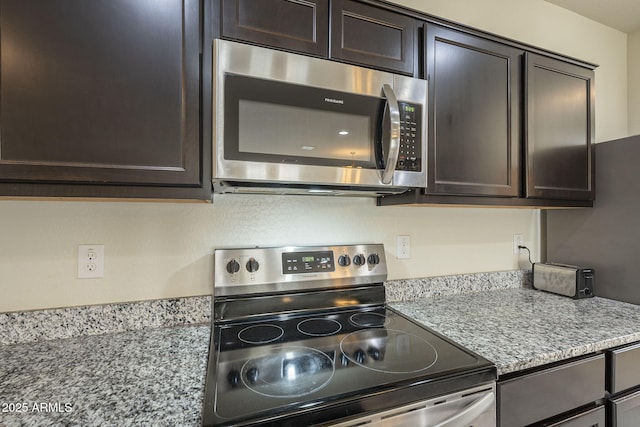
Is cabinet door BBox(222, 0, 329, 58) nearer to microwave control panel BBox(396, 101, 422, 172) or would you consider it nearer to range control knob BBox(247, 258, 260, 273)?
microwave control panel BBox(396, 101, 422, 172)

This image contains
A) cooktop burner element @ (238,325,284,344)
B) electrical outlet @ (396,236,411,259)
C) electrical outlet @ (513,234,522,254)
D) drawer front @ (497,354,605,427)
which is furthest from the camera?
electrical outlet @ (513,234,522,254)

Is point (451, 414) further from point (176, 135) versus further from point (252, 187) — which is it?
point (176, 135)

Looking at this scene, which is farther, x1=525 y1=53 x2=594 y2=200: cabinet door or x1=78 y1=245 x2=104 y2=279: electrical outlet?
x1=525 y1=53 x2=594 y2=200: cabinet door

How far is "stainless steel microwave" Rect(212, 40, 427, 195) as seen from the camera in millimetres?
967

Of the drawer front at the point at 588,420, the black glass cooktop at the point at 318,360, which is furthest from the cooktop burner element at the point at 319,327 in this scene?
the drawer front at the point at 588,420

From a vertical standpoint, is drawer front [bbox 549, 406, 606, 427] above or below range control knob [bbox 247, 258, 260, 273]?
below

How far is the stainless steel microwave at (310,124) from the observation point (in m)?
0.97

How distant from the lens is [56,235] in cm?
112

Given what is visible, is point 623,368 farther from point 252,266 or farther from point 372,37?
point 372,37

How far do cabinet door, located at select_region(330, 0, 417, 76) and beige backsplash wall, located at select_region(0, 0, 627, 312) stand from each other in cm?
54

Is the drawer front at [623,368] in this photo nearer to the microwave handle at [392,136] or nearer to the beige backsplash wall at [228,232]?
the beige backsplash wall at [228,232]

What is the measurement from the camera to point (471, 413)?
2.86 feet

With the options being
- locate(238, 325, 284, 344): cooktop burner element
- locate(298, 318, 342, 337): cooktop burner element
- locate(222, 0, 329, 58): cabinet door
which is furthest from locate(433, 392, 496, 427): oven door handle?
locate(222, 0, 329, 58): cabinet door

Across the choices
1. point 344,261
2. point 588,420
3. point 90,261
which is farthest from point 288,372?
point 588,420
